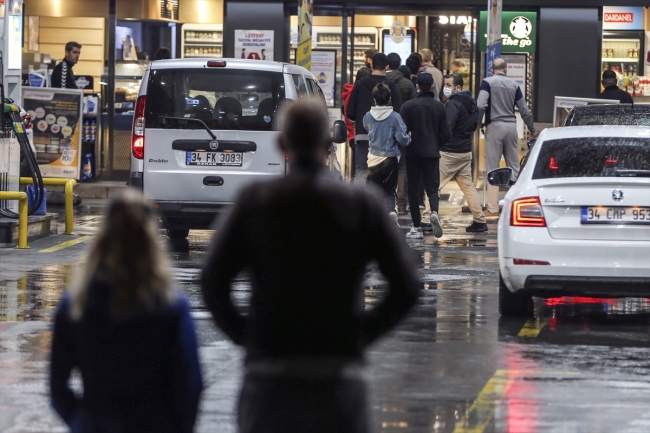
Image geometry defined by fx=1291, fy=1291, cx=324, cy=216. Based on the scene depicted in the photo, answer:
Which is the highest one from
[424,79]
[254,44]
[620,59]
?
[254,44]

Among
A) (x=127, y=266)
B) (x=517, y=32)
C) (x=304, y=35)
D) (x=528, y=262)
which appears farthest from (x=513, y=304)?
(x=517, y=32)

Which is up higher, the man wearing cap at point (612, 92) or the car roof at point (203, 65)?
the car roof at point (203, 65)

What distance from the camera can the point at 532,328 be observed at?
9234 mm

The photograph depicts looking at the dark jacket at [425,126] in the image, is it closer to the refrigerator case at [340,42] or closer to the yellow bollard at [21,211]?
the yellow bollard at [21,211]

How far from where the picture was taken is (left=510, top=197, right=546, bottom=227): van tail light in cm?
908

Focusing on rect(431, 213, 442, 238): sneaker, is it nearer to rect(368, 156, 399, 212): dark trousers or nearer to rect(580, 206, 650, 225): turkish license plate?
rect(368, 156, 399, 212): dark trousers

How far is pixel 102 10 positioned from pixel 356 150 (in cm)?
708

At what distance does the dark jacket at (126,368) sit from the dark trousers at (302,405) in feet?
0.87

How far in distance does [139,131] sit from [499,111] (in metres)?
6.00

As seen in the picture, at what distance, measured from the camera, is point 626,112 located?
1207cm

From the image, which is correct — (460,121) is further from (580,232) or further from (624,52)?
(580,232)

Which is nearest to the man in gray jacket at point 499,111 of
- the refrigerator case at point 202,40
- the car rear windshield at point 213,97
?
the car rear windshield at point 213,97

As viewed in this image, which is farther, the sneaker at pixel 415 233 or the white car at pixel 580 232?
the sneaker at pixel 415 233

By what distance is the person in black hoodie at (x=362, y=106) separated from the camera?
16.8 meters
